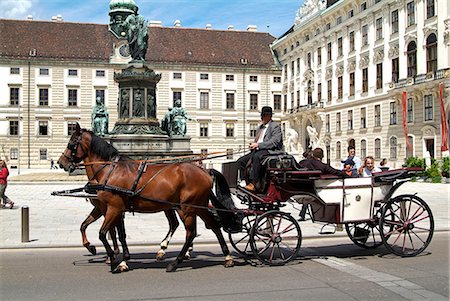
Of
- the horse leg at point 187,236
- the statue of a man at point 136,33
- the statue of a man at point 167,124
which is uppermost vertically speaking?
the statue of a man at point 136,33

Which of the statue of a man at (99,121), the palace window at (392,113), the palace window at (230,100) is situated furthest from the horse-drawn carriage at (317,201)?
the palace window at (230,100)

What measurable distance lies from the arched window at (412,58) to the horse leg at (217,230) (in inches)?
1393

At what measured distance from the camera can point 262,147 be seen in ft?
28.5

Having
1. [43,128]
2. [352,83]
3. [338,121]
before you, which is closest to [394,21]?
[352,83]

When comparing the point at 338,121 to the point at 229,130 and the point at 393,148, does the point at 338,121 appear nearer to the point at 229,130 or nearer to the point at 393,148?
the point at 393,148

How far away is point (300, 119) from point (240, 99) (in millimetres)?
9202

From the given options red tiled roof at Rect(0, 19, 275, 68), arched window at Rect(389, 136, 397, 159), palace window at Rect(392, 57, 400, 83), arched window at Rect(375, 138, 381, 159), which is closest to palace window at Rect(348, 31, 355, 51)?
palace window at Rect(392, 57, 400, 83)

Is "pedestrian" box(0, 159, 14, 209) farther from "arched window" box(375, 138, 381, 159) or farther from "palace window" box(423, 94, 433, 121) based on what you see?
"arched window" box(375, 138, 381, 159)

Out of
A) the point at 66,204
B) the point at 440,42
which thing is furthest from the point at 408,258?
the point at 440,42

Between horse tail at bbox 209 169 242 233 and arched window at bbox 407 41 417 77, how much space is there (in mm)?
35085

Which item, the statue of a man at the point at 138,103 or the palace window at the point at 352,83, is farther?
the palace window at the point at 352,83

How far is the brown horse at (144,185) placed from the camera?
8.16 metres

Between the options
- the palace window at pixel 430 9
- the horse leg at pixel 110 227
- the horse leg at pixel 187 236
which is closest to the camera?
the horse leg at pixel 110 227

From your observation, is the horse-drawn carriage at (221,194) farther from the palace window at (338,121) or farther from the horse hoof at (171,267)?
the palace window at (338,121)
